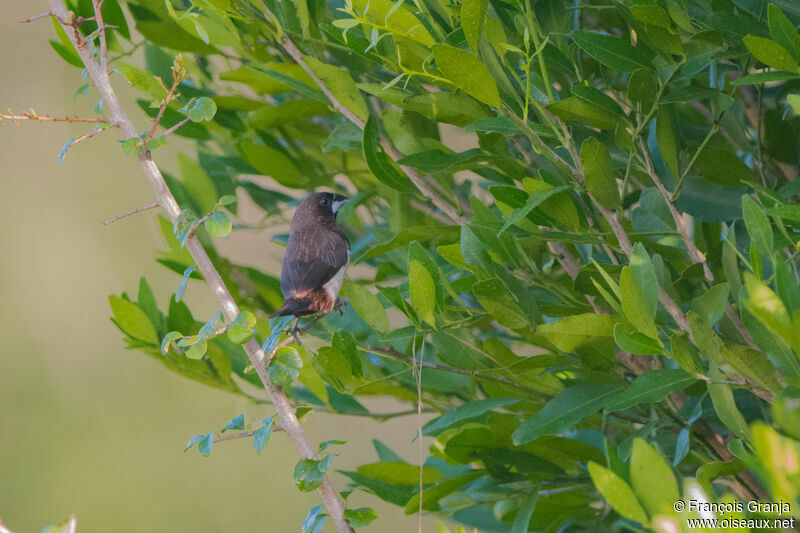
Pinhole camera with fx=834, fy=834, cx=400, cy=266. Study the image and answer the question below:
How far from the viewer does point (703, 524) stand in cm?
29

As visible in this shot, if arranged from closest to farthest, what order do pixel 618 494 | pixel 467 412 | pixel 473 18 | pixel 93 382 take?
1. pixel 618 494
2. pixel 473 18
3. pixel 467 412
4. pixel 93 382

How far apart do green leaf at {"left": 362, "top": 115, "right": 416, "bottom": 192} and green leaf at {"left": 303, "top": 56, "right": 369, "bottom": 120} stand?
0.10ft

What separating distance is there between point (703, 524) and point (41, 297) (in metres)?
1.88

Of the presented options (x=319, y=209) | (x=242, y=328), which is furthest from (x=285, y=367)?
(x=319, y=209)

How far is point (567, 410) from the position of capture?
0.49m

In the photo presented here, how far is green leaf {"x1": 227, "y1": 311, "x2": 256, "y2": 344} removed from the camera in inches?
18.0

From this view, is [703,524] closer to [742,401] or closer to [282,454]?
[742,401]

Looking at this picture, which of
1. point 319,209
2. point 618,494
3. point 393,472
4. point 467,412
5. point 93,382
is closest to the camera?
point 618,494

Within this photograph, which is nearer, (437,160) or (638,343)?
(638,343)

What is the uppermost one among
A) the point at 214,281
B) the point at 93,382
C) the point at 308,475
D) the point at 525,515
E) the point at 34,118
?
the point at 34,118

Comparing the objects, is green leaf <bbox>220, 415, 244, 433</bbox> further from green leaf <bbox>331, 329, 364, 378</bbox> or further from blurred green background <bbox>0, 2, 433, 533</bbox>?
blurred green background <bbox>0, 2, 433, 533</bbox>

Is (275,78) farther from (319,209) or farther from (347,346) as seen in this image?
(319,209)

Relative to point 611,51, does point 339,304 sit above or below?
below

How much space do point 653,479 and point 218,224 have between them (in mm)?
280
